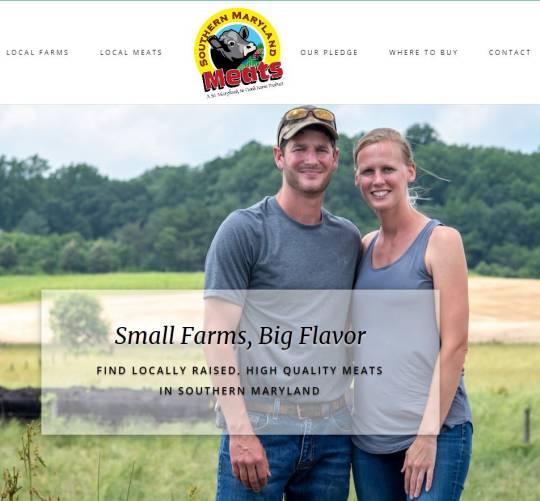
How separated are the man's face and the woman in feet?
0.46

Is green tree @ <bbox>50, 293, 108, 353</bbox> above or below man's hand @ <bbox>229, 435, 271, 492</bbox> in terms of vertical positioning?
below

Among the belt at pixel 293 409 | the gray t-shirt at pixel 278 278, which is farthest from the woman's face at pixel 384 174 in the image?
the belt at pixel 293 409

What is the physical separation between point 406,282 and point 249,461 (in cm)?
97

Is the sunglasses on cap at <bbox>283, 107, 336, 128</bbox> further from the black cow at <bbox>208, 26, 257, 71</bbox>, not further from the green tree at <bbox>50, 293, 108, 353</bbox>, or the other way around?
the green tree at <bbox>50, 293, 108, 353</bbox>

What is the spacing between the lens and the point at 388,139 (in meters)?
3.31

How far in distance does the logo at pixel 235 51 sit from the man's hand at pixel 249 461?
7.92 feet

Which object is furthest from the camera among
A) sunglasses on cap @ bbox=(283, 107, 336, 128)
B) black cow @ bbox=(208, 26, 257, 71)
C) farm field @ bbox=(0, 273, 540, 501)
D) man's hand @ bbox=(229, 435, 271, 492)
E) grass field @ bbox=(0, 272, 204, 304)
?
grass field @ bbox=(0, 272, 204, 304)

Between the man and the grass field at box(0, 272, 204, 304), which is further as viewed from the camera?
the grass field at box(0, 272, 204, 304)

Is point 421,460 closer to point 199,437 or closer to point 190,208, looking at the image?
point 199,437

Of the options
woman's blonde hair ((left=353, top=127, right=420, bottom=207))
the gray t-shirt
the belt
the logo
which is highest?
the logo

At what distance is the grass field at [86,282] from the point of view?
17859mm

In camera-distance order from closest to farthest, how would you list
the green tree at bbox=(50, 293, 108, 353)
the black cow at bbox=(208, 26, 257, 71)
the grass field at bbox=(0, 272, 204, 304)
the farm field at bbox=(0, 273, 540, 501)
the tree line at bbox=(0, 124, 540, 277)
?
the black cow at bbox=(208, 26, 257, 71)
the farm field at bbox=(0, 273, 540, 501)
the green tree at bbox=(50, 293, 108, 353)
the tree line at bbox=(0, 124, 540, 277)
the grass field at bbox=(0, 272, 204, 304)

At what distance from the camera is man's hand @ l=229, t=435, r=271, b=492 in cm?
323

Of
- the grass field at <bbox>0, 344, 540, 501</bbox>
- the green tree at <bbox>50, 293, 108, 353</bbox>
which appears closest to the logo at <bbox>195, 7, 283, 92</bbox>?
the grass field at <bbox>0, 344, 540, 501</bbox>
